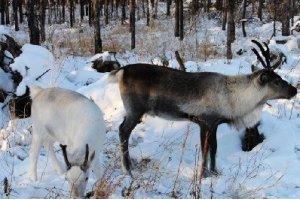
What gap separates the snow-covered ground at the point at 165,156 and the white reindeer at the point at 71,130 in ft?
0.98

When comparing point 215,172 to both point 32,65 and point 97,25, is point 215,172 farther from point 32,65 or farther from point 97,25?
point 97,25

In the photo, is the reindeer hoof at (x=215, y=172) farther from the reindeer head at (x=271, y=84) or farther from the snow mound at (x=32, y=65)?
the snow mound at (x=32, y=65)

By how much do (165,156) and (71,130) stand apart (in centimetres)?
187

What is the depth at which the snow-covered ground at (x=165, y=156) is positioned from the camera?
5383 mm

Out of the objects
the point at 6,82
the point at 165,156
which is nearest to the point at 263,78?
the point at 165,156

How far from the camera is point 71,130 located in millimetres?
5316

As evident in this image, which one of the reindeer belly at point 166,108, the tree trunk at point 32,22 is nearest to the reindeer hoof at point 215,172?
the reindeer belly at point 166,108

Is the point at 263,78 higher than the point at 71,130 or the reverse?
higher

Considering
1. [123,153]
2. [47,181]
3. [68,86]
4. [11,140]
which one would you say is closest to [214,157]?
[123,153]

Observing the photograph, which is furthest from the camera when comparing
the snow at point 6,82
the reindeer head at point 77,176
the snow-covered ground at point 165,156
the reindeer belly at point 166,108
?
the snow at point 6,82

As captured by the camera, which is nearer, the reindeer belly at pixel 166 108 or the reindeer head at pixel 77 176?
the reindeer head at pixel 77 176

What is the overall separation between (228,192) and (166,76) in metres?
1.82

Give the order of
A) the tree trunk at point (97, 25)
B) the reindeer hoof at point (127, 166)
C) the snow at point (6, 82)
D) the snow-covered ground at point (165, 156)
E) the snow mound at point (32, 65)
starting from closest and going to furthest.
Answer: the snow-covered ground at point (165, 156)
the reindeer hoof at point (127, 166)
the snow mound at point (32, 65)
the snow at point (6, 82)
the tree trunk at point (97, 25)

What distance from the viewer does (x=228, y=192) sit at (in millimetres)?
5539
